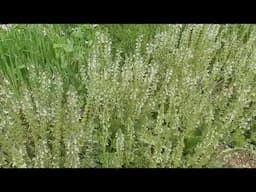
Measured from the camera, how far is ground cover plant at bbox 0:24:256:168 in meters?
2.93

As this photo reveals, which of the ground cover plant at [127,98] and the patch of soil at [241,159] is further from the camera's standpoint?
the patch of soil at [241,159]

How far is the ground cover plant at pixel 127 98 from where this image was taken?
2.93 m

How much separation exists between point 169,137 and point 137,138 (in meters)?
0.21

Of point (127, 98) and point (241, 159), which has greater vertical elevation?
point (127, 98)

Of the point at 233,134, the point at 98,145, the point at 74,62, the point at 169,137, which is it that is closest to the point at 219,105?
the point at 233,134

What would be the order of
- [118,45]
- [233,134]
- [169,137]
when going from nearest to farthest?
[169,137] → [233,134] → [118,45]

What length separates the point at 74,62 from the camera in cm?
365

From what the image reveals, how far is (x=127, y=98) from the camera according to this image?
3.24 meters

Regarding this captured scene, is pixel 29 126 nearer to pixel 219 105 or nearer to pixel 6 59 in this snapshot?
pixel 6 59

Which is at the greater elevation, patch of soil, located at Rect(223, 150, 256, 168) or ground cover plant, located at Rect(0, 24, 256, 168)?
ground cover plant, located at Rect(0, 24, 256, 168)

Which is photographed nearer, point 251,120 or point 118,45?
point 251,120

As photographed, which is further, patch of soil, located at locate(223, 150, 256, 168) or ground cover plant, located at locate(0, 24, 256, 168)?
patch of soil, located at locate(223, 150, 256, 168)

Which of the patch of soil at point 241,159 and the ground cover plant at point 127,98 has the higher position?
the ground cover plant at point 127,98

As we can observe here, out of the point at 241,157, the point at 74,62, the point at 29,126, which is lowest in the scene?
the point at 241,157
